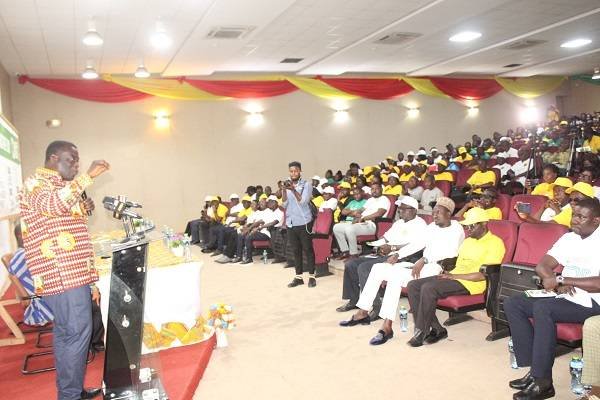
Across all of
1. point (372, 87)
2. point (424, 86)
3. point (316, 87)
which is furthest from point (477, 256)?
point (424, 86)

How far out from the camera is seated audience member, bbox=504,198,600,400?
2836mm

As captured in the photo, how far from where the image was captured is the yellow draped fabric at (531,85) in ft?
52.0

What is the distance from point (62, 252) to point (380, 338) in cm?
246

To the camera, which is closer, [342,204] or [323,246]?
[323,246]

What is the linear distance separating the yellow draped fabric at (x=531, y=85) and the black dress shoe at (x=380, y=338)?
13658mm

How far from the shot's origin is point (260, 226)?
28.1ft

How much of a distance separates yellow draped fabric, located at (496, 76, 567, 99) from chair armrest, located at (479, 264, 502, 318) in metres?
13.5

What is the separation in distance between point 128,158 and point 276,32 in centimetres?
511

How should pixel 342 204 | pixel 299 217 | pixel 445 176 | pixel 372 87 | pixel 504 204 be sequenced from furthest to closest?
1. pixel 372 87
2. pixel 445 176
3. pixel 342 204
4. pixel 299 217
5. pixel 504 204

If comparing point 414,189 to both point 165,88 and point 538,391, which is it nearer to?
point 538,391

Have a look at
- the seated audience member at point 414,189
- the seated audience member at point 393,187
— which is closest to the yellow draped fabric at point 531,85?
the seated audience member at point 414,189

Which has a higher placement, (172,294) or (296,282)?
(172,294)

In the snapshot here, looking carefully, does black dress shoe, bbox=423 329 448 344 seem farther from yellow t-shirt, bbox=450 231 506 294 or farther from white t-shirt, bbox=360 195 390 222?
white t-shirt, bbox=360 195 390 222

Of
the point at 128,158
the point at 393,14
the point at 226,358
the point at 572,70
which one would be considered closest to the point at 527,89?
the point at 572,70
